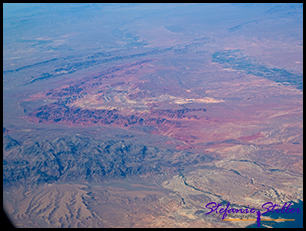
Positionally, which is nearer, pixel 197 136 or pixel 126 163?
pixel 126 163

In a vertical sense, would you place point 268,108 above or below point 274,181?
below

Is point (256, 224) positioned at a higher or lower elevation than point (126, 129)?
higher

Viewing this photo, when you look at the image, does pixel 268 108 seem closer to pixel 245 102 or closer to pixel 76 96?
pixel 245 102

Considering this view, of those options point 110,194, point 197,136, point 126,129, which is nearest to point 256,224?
point 110,194

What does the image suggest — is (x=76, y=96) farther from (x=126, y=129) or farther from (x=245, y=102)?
(x=245, y=102)

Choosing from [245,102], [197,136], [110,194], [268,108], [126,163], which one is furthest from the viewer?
[245,102]

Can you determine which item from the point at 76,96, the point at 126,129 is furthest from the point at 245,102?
the point at 76,96

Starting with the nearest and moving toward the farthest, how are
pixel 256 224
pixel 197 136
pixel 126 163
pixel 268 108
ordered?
pixel 256 224
pixel 126 163
pixel 197 136
pixel 268 108
